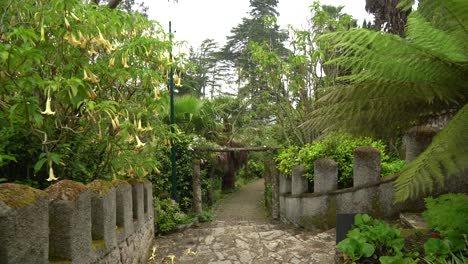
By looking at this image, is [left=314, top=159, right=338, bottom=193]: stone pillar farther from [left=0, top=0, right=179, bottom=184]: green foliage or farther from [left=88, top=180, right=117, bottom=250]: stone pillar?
[left=88, top=180, right=117, bottom=250]: stone pillar

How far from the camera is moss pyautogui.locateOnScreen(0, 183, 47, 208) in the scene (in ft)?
5.00

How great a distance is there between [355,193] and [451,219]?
7.24 feet

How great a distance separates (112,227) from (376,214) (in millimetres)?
3306

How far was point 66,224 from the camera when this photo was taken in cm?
201

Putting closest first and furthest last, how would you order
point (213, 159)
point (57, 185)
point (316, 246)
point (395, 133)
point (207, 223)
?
1. point (57, 185)
2. point (395, 133)
3. point (316, 246)
4. point (207, 223)
5. point (213, 159)

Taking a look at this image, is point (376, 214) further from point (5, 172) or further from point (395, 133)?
point (5, 172)

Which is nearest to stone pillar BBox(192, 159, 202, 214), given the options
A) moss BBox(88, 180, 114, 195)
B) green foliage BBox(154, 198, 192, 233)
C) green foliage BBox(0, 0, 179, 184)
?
green foliage BBox(154, 198, 192, 233)

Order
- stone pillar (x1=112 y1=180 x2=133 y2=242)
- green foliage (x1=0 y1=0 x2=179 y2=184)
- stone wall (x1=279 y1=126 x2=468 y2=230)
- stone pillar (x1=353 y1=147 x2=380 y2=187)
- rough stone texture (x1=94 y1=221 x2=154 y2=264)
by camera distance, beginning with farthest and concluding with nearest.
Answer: stone pillar (x1=353 y1=147 x2=380 y2=187) < stone wall (x1=279 y1=126 x2=468 y2=230) < stone pillar (x1=112 y1=180 x2=133 y2=242) < rough stone texture (x1=94 y1=221 x2=154 y2=264) < green foliage (x1=0 y1=0 x2=179 y2=184)

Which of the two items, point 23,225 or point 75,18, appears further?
point 75,18

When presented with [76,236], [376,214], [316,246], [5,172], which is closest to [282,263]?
[316,246]

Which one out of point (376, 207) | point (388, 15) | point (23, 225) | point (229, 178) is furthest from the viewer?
point (229, 178)

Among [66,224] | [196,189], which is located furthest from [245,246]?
[196,189]

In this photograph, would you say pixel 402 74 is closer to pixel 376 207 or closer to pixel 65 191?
pixel 65 191

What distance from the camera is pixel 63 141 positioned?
2.79 metres
